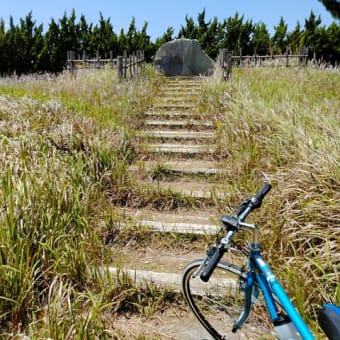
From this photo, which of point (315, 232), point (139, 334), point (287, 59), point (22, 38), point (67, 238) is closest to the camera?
point (139, 334)

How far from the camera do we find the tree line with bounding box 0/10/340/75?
18281 mm

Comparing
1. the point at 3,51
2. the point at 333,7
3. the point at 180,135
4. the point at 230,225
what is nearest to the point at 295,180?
A: the point at 230,225

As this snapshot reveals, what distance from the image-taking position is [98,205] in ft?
9.68

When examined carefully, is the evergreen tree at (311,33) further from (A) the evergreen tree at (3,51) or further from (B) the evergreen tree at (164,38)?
(A) the evergreen tree at (3,51)

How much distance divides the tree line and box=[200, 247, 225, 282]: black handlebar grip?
755 inches

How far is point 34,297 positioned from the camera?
190 centimetres

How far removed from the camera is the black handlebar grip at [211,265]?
1136 mm

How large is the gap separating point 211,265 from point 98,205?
6.43ft

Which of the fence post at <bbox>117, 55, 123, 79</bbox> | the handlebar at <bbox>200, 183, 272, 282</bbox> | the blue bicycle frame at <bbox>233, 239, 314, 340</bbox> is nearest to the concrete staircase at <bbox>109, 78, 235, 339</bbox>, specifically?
the blue bicycle frame at <bbox>233, 239, 314, 340</bbox>

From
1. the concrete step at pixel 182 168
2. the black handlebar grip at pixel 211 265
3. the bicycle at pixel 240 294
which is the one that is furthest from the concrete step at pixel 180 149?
the black handlebar grip at pixel 211 265

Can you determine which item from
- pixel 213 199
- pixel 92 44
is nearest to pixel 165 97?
pixel 213 199

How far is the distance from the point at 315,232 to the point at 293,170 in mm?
726

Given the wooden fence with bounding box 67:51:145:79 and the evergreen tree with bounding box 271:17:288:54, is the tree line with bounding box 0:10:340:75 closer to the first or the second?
the evergreen tree with bounding box 271:17:288:54

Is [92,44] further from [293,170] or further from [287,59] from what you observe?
[293,170]
